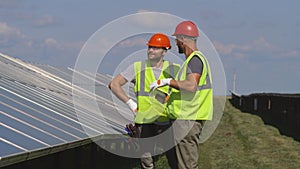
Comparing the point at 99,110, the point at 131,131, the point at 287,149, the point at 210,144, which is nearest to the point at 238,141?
the point at 210,144

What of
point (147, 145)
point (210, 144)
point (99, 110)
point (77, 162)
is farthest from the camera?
point (210, 144)

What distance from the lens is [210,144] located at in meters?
21.6

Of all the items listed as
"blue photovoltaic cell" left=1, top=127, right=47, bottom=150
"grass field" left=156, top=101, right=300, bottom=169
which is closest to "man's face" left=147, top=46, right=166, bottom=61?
"blue photovoltaic cell" left=1, top=127, right=47, bottom=150

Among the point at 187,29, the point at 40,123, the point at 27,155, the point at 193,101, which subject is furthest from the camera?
the point at 40,123

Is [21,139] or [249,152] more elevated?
[249,152]

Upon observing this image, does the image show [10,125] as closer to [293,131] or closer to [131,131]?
[131,131]

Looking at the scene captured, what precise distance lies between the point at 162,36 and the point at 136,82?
0.66m

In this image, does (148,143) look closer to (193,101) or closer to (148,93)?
(148,93)

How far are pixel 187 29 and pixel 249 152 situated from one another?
514 inches

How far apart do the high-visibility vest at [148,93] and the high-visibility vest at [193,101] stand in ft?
1.34

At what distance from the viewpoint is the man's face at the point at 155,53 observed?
6.99 meters

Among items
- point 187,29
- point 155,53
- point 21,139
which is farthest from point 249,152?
point 21,139

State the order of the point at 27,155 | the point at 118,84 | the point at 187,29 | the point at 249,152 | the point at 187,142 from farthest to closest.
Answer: the point at 249,152 → the point at 118,84 → the point at 187,142 → the point at 187,29 → the point at 27,155

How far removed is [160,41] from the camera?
691 cm
